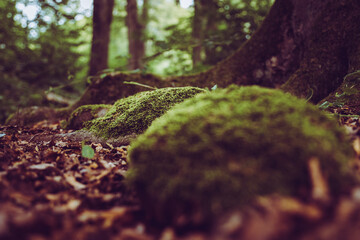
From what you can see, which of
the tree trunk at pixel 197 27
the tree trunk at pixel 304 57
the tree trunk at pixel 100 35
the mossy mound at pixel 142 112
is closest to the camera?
the mossy mound at pixel 142 112

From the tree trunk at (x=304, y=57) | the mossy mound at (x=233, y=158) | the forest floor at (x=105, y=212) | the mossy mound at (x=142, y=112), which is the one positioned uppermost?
the tree trunk at (x=304, y=57)

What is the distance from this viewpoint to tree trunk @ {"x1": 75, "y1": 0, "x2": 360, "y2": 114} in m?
2.95

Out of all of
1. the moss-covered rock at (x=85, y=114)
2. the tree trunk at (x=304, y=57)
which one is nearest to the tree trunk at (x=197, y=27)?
the tree trunk at (x=304, y=57)

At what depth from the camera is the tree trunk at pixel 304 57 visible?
9.67 feet

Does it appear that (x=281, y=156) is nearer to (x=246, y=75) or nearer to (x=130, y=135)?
(x=130, y=135)

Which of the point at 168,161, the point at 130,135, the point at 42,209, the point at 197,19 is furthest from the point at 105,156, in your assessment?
the point at 197,19

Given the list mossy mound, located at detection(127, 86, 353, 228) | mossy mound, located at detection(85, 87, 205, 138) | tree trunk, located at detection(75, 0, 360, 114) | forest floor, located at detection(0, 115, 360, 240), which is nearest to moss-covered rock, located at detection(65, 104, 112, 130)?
mossy mound, located at detection(85, 87, 205, 138)

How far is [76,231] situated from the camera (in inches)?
39.1

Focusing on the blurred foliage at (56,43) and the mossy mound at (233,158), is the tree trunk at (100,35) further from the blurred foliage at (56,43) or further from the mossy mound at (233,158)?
the mossy mound at (233,158)

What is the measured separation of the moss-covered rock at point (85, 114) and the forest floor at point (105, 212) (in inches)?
60.2

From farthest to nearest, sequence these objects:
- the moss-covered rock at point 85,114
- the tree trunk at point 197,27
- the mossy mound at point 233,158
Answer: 1. the tree trunk at point 197,27
2. the moss-covered rock at point 85,114
3. the mossy mound at point 233,158

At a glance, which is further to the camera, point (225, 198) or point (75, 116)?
point (75, 116)

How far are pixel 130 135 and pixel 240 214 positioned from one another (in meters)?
2.03

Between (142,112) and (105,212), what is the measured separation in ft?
5.37
